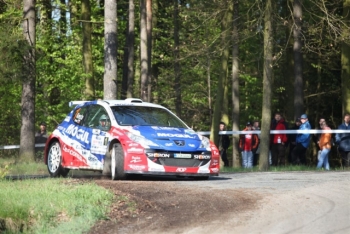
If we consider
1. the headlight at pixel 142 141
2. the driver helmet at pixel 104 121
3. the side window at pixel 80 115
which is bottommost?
the headlight at pixel 142 141

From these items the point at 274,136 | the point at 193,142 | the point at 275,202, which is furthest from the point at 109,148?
the point at 274,136

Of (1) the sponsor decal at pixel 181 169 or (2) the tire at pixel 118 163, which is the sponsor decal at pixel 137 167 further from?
(1) the sponsor decal at pixel 181 169

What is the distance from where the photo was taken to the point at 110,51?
23.5 meters

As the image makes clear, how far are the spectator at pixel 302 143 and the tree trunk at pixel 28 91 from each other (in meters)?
→ 8.20

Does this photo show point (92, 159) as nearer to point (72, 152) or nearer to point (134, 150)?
point (72, 152)

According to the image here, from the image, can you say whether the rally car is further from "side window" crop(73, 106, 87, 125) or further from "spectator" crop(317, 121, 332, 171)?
"spectator" crop(317, 121, 332, 171)

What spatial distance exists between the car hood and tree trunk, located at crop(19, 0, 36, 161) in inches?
454

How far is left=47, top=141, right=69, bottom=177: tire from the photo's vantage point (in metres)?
19.0

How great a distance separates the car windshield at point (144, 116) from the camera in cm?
1794

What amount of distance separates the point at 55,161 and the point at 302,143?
8925 mm

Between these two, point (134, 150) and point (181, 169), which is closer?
point (134, 150)

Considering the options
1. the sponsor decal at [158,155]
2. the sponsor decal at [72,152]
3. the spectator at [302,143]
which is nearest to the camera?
the sponsor decal at [158,155]

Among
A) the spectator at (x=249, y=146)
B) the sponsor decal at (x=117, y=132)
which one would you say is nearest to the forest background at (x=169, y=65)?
the spectator at (x=249, y=146)

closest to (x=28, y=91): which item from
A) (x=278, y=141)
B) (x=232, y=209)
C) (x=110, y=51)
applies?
(x=110, y=51)
